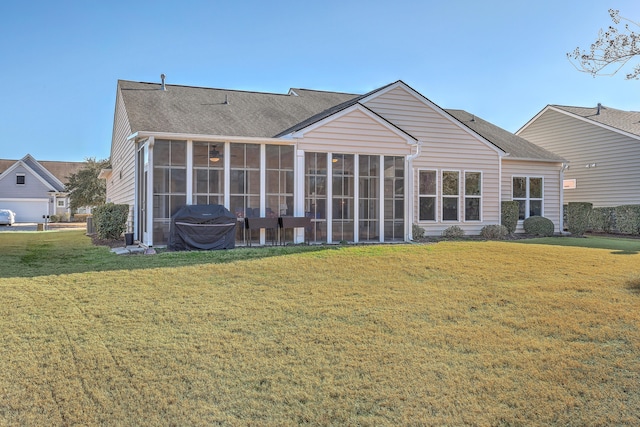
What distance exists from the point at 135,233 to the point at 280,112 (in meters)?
6.23

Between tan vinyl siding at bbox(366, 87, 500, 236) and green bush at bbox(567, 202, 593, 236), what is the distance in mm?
4408

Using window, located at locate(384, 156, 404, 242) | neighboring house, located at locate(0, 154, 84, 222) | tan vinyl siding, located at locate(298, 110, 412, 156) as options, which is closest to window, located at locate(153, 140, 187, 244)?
tan vinyl siding, located at locate(298, 110, 412, 156)

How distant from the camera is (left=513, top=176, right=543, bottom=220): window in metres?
17.3

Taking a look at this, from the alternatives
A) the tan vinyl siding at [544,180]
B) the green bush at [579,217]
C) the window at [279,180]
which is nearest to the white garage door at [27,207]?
the window at [279,180]

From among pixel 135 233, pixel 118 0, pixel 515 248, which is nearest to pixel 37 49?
pixel 118 0

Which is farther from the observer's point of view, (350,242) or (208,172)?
(350,242)

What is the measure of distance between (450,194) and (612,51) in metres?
7.75

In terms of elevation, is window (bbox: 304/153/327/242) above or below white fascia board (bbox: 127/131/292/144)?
below

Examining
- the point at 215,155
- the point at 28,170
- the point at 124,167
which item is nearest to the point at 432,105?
the point at 215,155

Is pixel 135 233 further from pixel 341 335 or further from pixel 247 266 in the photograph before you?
pixel 341 335

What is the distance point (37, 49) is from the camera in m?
14.0

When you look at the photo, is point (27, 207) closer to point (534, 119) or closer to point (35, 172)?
point (35, 172)

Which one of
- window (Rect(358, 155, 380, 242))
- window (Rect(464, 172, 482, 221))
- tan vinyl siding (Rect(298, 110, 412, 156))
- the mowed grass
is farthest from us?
window (Rect(464, 172, 482, 221))

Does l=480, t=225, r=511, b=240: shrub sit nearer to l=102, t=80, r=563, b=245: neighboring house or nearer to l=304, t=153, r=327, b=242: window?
l=102, t=80, r=563, b=245: neighboring house
